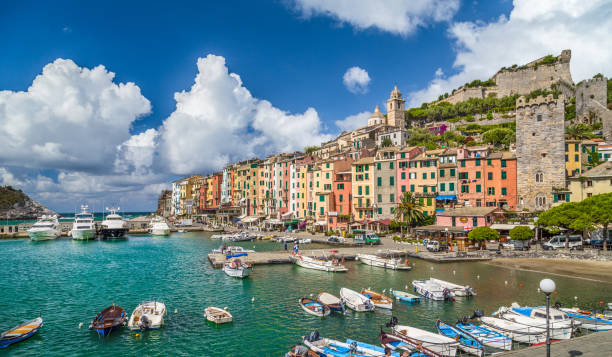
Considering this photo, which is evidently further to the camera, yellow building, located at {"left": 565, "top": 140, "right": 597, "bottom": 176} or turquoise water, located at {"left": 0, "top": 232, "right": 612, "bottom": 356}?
yellow building, located at {"left": 565, "top": 140, "right": 597, "bottom": 176}

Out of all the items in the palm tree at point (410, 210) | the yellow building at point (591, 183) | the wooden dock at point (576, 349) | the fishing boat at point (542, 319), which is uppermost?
the yellow building at point (591, 183)

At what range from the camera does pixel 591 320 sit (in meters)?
23.2

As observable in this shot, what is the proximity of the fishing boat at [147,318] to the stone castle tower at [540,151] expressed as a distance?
187ft

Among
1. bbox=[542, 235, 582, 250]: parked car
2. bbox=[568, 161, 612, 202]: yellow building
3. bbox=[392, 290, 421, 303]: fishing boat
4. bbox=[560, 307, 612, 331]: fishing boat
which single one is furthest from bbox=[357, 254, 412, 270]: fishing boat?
bbox=[568, 161, 612, 202]: yellow building

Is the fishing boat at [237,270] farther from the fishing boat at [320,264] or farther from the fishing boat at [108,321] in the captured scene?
the fishing boat at [108,321]

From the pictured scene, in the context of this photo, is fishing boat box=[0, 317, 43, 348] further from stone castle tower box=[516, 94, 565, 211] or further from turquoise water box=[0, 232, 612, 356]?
stone castle tower box=[516, 94, 565, 211]

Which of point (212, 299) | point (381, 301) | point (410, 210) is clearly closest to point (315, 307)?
point (381, 301)

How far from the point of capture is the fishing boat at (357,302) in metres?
27.9

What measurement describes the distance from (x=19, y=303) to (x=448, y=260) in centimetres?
4462

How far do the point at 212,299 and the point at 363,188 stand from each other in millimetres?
47802

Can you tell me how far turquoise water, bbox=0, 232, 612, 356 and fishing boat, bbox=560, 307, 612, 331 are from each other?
15.8ft

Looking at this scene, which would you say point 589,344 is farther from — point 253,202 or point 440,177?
point 253,202

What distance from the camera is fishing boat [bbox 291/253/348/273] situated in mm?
42594

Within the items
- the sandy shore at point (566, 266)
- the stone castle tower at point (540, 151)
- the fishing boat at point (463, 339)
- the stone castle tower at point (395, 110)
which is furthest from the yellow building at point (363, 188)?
the stone castle tower at point (395, 110)
